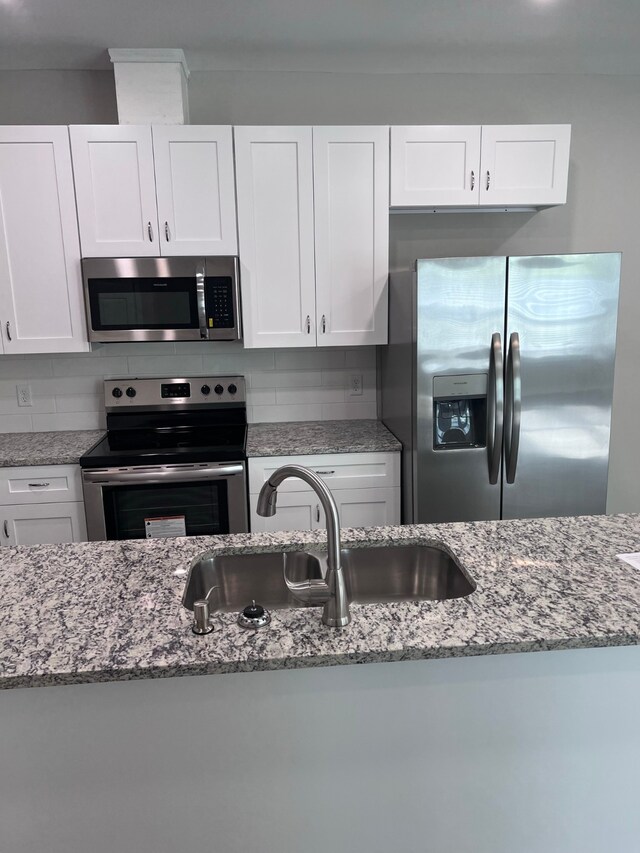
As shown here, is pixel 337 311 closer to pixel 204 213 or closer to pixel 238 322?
pixel 238 322

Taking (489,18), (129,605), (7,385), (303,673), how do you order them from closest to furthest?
(303,673) < (129,605) < (489,18) < (7,385)

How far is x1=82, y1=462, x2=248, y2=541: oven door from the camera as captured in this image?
270 cm

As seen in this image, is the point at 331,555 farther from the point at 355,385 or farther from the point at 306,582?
the point at 355,385

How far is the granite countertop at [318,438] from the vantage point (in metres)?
2.82

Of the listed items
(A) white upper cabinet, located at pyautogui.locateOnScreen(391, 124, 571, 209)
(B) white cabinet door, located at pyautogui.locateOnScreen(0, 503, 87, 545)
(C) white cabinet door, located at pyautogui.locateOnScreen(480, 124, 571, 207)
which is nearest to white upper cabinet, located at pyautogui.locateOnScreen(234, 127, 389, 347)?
(A) white upper cabinet, located at pyautogui.locateOnScreen(391, 124, 571, 209)

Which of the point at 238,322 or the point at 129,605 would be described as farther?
the point at 238,322

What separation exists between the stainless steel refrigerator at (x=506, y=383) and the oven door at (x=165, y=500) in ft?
2.71

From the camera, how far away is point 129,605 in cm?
128

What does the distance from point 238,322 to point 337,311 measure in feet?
1.61

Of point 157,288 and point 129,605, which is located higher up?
point 157,288

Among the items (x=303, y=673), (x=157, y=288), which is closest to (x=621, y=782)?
(x=303, y=673)

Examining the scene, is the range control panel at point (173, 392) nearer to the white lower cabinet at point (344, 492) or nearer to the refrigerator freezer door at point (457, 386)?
the white lower cabinet at point (344, 492)

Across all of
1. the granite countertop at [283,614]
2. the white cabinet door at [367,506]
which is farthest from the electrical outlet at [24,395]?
the granite countertop at [283,614]

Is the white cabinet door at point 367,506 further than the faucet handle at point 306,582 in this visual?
Yes
